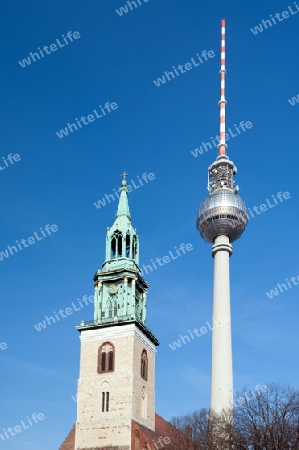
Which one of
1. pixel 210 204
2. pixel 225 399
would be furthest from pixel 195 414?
pixel 210 204

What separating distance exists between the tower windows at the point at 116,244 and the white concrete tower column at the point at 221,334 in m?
17.1

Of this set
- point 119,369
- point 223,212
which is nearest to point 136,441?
point 119,369

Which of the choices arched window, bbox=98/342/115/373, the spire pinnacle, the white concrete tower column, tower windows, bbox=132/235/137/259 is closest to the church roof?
arched window, bbox=98/342/115/373

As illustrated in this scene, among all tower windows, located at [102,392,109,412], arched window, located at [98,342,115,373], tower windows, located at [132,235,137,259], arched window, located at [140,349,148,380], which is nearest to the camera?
tower windows, located at [102,392,109,412]

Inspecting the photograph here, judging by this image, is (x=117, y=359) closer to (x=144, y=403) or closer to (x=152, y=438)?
(x=144, y=403)

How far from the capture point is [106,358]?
2763 inches

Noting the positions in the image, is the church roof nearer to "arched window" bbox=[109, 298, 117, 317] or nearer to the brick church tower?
the brick church tower

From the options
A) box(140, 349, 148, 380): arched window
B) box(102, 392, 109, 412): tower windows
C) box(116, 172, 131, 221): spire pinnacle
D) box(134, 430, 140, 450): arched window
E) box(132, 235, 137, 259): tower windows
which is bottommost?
box(134, 430, 140, 450): arched window

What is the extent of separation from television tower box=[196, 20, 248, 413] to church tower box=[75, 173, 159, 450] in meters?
11.0

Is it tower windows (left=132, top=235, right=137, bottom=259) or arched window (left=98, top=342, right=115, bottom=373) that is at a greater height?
tower windows (left=132, top=235, right=137, bottom=259)

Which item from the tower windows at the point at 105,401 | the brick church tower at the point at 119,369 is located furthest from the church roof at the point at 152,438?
the tower windows at the point at 105,401

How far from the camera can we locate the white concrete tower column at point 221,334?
79.6 m

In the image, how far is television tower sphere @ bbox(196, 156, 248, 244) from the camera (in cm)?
9344

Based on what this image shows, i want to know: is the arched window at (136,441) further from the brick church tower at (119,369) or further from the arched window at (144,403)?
the arched window at (144,403)
